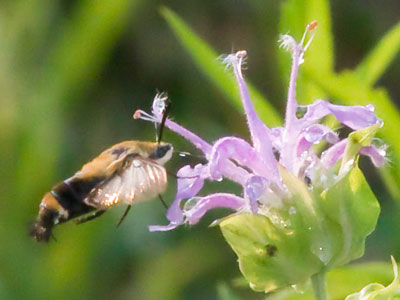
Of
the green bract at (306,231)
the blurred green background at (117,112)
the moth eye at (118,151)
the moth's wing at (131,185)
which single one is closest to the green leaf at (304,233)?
the green bract at (306,231)

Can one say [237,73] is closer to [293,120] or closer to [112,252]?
[293,120]

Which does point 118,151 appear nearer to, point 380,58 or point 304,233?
point 304,233

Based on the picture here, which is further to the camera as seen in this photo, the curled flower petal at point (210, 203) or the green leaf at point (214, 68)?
the green leaf at point (214, 68)

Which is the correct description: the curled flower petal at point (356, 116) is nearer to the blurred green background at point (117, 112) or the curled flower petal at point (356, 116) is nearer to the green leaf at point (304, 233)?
the green leaf at point (304, 233)

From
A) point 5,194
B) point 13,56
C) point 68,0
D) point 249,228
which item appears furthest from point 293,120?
point 68,0

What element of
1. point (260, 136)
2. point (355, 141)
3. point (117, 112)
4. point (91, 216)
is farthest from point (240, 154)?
point (117, 112)

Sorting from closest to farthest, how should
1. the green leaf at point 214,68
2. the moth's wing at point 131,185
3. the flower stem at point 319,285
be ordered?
the flower stem at point 319,285
the moth's wing at point 131,185
the green leaf at point 214,68
